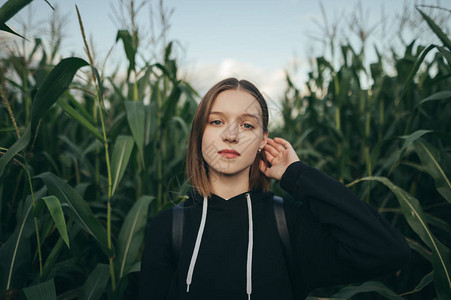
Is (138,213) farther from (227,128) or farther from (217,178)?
(227,128)

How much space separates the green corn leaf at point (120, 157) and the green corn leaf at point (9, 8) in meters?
0.68

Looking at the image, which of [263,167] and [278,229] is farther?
[263,167]

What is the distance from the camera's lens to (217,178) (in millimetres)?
1155

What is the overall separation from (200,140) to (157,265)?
528 millimetres

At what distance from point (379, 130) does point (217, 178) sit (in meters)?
1.63

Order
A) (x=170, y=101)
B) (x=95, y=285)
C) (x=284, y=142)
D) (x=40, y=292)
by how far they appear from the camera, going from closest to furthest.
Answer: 1. (x=40, y=292)
2. (x=284, y=142)
3. (x=95, y=285)
4. (x=170, y=101)

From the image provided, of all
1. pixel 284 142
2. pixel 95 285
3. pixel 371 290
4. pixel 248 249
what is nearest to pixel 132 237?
pixel 95 285

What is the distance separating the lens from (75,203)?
121 centimetres

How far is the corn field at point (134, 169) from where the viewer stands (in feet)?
3.94

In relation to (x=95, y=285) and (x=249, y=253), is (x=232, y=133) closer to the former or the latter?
(x=249, y=253)

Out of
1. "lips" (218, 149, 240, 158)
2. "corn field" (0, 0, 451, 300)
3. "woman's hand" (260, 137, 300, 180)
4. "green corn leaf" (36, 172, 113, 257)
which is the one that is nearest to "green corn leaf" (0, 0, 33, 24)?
"corn field" (0, 0, 451, 300)

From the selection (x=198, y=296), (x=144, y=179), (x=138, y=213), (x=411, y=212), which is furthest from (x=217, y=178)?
(x=411, y=212)

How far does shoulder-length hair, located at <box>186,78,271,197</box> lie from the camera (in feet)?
3.74

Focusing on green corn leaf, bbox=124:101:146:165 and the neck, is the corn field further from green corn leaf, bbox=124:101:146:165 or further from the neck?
the neck
